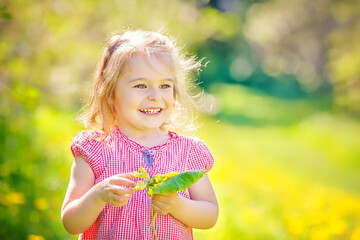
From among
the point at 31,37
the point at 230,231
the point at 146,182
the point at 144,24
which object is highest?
the point at 144,24

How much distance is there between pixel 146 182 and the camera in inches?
68.6

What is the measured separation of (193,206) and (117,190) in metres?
0.41

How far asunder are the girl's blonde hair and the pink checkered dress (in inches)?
4.5

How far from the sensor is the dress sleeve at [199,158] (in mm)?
2186

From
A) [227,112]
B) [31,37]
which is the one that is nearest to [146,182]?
[31,37]

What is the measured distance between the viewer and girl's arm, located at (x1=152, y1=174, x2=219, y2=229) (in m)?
1.83

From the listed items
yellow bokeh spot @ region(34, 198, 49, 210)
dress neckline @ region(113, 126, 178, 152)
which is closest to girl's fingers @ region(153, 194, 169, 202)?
dress neckline @ region(113, 126, 178, 152)

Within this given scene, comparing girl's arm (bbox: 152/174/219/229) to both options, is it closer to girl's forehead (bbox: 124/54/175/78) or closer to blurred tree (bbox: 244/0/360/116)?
girl's forehead (bbox: 124/54/175/78)

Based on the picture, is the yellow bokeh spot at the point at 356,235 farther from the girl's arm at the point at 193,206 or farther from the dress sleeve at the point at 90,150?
the dress sleeve at the point at 90,150

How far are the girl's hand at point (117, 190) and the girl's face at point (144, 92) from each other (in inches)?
15.3

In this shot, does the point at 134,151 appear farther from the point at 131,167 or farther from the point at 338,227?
the point at 338,227

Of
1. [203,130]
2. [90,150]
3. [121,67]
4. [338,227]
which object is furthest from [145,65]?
[203,130]

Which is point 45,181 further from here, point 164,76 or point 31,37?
point 164,76

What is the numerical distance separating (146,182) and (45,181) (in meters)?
2.56
